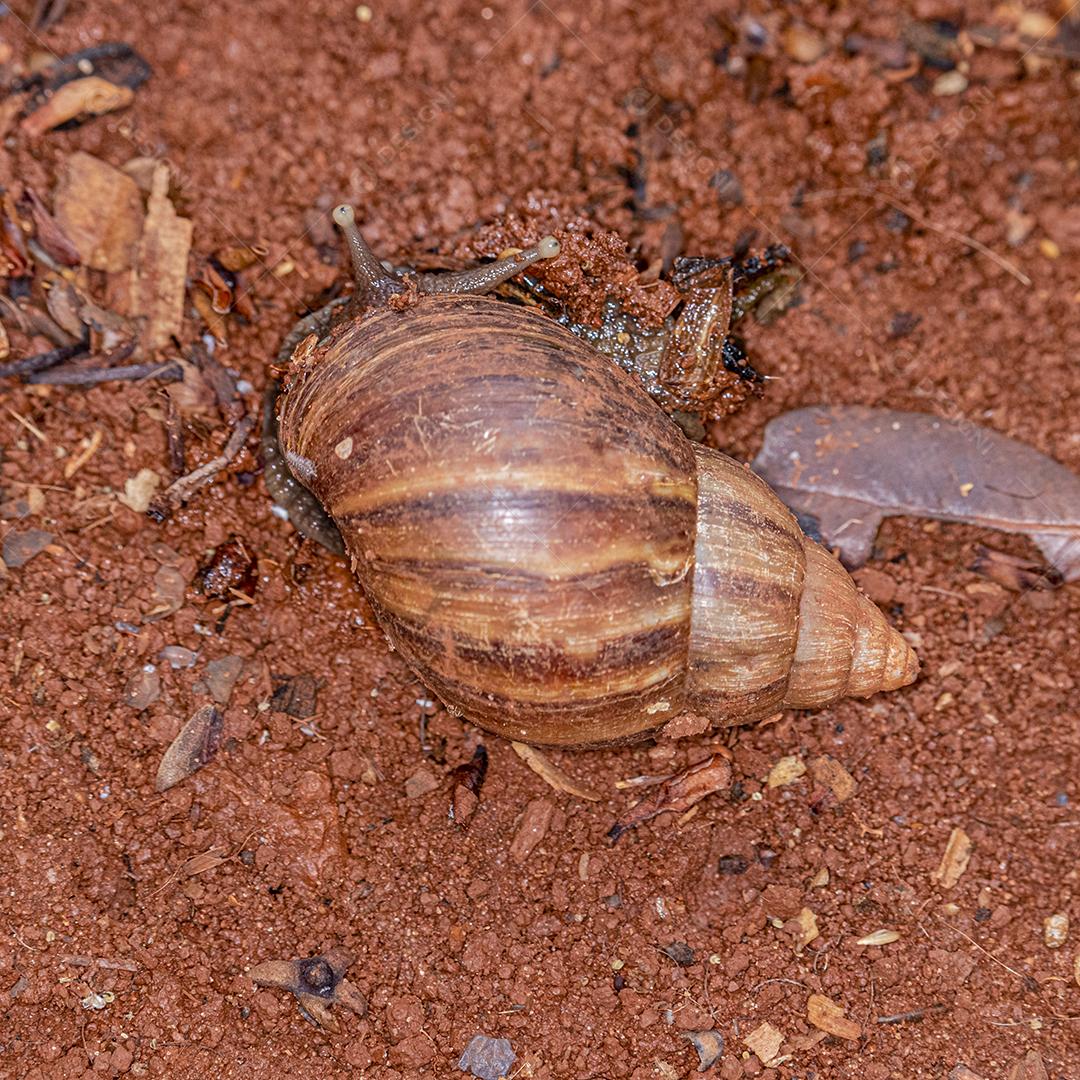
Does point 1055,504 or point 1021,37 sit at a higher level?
point 1021,37

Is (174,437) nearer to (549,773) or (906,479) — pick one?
(549,773)

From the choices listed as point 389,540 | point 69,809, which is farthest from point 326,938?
point 389,540

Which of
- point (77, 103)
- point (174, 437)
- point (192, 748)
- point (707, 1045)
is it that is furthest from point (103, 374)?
point (707, 1045)

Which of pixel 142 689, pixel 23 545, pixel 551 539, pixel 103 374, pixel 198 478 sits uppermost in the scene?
pixel 551 539

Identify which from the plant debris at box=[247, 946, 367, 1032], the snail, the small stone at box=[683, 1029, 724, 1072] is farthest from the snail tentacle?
the small stone at box=[683, 1029, 724, 1072]

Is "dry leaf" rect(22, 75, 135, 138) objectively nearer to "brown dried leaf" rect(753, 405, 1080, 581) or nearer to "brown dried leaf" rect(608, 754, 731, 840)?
"brown dried leaf" rect(753, 405, 1080, 581)

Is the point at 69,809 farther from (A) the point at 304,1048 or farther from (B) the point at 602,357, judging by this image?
(B) the point at 602,357
